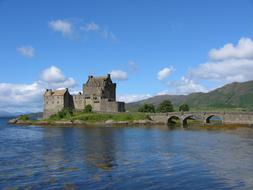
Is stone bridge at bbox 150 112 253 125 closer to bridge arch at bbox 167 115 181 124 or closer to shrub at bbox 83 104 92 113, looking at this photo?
bridge arch at bbox 167 115 181 124

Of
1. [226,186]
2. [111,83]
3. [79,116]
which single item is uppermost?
[111,83]

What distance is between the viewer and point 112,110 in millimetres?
123750

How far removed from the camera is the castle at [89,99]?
4921 inches

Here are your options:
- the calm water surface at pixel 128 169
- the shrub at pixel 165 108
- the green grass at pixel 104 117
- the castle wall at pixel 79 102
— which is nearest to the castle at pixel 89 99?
the castle wall at pixel 79 102

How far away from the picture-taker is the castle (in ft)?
410

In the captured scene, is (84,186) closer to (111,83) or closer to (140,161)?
(140,161)

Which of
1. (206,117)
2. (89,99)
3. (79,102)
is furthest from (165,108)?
(79,102)

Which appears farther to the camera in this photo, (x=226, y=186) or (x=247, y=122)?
(x=247, y=122)

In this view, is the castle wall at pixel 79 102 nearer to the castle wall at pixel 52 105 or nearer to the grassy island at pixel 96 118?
the castle wall at pixel 52 105

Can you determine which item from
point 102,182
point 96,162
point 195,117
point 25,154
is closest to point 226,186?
point 102,182

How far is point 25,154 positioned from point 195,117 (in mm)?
73376

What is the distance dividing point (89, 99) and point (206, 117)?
42.4 metres

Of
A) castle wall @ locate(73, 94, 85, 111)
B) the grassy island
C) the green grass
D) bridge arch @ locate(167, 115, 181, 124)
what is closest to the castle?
castle wall @ locate(73, 94, 85, 111)

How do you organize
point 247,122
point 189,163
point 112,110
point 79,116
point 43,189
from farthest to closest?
point 112,110
point 79,116
point 247,122
point 189,163
point 43,189
